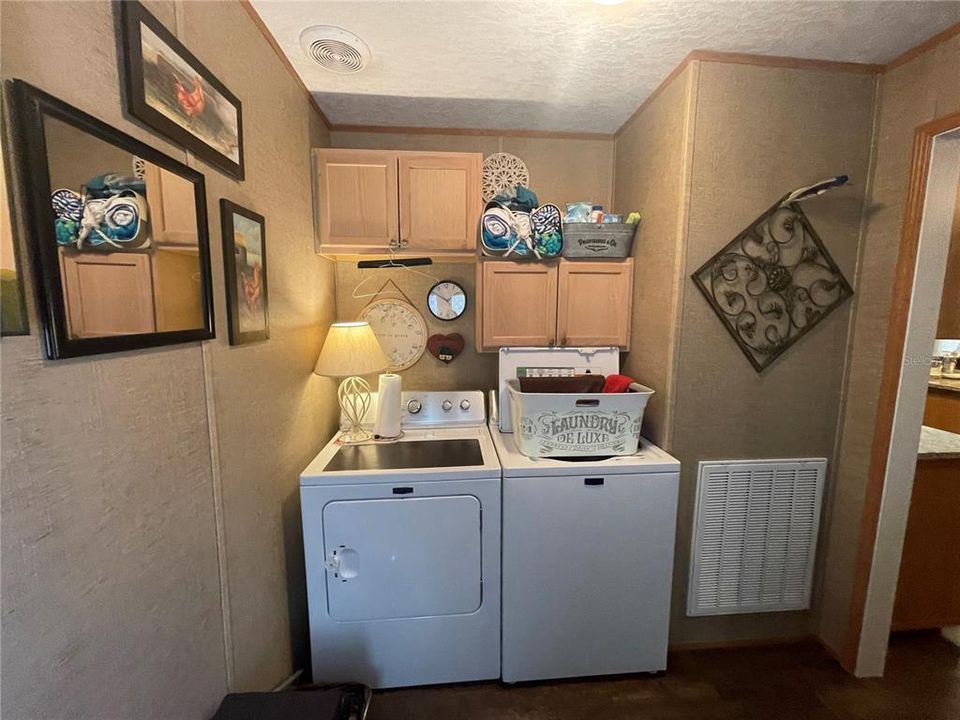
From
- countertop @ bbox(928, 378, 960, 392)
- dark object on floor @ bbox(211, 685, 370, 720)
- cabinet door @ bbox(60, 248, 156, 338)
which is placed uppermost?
cabinet door @ bbox(60, 248, 156, 338)

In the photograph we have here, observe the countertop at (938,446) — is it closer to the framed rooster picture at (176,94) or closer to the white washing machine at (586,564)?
the white washing machine at (586,564)

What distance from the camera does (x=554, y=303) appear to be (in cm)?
196

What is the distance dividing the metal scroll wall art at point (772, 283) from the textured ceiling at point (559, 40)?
0.61 meters

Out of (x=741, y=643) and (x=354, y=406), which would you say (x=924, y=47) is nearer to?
(x=741, y=643)

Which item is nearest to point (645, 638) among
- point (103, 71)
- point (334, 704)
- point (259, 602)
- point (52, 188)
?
point (334, 704)

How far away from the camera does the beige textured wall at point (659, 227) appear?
5.16 ft

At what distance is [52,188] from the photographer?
65 cm

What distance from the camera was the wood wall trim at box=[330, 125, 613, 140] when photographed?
2.08m

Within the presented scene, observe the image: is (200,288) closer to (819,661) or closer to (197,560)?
(197,560)

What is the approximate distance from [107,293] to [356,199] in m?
1.26

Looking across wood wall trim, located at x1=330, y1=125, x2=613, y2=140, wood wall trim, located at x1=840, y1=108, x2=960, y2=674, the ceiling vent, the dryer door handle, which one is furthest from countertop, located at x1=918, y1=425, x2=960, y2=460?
the ceiling vent

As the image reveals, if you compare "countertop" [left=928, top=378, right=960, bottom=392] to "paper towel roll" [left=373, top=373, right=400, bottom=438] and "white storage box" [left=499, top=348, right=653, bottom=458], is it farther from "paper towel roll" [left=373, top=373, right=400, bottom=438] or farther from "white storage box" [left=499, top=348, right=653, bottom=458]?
"paper towel roll" [left=373, top=373, right=400, bottom=438]

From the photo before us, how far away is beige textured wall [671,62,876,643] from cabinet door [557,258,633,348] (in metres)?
0.38

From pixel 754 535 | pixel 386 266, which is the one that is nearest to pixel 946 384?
pixel 754 535
